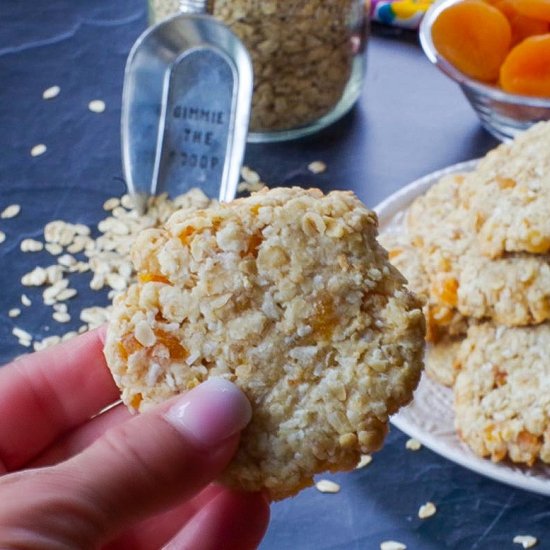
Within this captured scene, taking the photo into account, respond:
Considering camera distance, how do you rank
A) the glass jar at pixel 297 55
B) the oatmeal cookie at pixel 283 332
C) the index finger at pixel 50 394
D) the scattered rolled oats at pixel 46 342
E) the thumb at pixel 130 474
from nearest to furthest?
the thumb at pixel 130 474 < the oatmeal cookie at pixel 283 332 < the index finger at pixel 50 394 < the scattered rolled oats at pixel 46 342 < the glass jar at pixel 297 55

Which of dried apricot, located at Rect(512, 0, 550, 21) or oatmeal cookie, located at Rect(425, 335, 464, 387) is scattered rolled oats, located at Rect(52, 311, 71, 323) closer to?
oatmeal cookie, located at Rect(425, 335, 464, 387)

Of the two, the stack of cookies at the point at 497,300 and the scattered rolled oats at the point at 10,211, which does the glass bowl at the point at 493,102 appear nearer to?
the stack of cookies at the point at 497,300

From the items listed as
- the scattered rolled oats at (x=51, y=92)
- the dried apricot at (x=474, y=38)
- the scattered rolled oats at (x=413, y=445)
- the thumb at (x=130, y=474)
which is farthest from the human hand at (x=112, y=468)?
the scattered rolled oats at (x=51, y=92)

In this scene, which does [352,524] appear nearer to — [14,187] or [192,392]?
[192,392]

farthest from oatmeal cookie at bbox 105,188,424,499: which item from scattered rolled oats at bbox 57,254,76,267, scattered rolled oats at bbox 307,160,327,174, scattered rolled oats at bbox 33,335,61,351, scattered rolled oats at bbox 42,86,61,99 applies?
scattered rolled oats at bbox 42,86,61,99

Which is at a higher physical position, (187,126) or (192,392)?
(192,392)

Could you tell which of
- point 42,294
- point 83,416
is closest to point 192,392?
point 83,416
